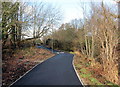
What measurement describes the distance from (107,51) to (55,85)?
4.24 metres

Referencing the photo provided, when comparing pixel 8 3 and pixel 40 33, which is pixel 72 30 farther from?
pixel 8 3

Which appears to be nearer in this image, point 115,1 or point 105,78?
point 105,78

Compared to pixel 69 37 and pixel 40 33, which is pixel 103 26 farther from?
pixel 69 37

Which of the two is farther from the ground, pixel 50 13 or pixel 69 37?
pixel 50 13

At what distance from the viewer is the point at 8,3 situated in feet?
33.6


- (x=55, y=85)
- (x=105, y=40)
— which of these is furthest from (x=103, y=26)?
Result: (x=55, y=85)

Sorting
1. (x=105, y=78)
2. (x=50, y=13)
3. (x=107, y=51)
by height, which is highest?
(x=50, y=13)

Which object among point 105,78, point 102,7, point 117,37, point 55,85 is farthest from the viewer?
point 102,7

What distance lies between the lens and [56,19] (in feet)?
80.2

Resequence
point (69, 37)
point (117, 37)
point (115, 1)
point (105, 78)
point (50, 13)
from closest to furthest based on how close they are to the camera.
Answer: point (105, 78) → point (117, 37) → point (115, 1) → point (50, 13) → point (69, 37)

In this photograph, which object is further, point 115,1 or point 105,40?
point 115,1

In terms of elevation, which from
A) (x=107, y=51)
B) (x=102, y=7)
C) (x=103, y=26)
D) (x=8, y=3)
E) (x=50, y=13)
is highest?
(x=50, y=13)

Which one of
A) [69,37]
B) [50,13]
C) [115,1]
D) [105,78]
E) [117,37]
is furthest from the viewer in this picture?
[69,37]

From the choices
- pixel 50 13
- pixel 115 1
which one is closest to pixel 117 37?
pixel 115 1
